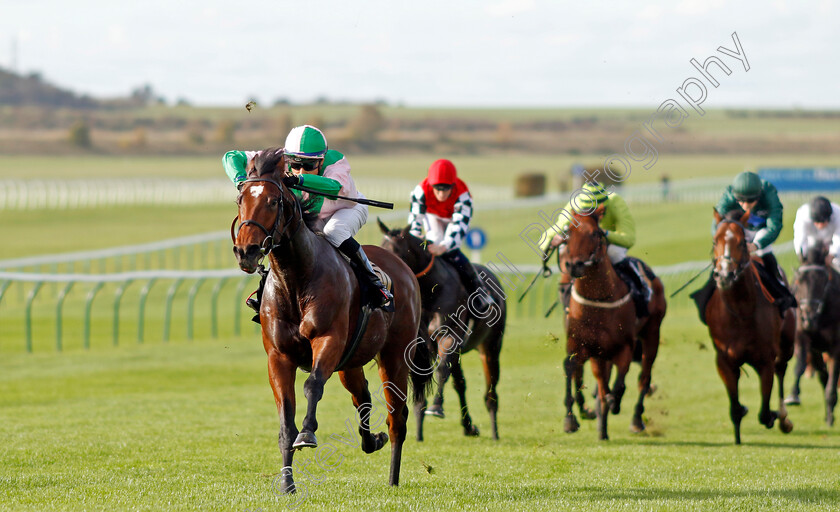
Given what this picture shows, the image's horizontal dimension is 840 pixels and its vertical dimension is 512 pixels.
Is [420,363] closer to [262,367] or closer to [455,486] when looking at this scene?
[455,486]

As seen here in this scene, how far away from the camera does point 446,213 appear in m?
9.27

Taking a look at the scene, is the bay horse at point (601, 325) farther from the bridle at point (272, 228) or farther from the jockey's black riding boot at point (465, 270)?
the bridle at point (272, 228)

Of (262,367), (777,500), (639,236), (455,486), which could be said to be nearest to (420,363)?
(455,486)

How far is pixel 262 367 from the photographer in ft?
48.4

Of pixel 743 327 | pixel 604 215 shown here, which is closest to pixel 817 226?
pixel 743 327

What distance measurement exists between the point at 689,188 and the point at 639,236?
52.2ft

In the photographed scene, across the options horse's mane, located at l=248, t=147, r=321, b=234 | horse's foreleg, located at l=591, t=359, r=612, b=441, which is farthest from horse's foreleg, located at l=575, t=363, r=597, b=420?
horse's mane, located at l=248, t=147, r=321, b=234

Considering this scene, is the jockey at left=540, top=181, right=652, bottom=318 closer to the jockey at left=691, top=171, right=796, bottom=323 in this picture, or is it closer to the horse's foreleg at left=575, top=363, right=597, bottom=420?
the jockey at left=691, top=171, right=796, bottom=323

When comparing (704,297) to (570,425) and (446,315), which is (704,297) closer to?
(570,425)

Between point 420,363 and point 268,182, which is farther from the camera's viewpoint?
point 420,363

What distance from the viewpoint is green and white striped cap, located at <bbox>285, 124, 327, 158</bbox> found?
21.0 feet

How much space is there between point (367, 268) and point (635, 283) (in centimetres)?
370

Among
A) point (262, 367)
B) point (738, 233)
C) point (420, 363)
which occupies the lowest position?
point (262, 367)

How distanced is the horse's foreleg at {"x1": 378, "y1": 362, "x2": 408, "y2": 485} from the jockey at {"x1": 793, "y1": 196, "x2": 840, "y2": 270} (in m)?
5.01
